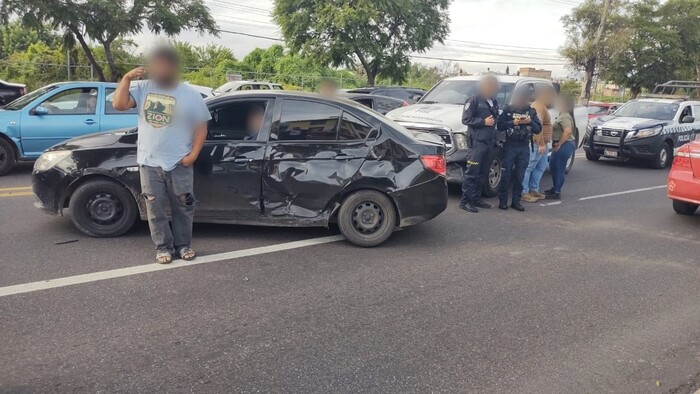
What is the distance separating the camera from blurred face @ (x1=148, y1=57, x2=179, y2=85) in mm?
4723

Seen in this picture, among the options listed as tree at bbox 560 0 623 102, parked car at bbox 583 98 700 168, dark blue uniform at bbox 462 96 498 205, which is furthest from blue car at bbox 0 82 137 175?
tree at bbox 560 0 623 102

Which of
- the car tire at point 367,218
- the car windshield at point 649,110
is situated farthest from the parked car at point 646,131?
the car tire at point 367,218

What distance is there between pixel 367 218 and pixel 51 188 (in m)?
3.18

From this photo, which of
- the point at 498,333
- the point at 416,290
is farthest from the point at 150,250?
the point at 498,333

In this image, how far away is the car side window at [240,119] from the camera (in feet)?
18.5

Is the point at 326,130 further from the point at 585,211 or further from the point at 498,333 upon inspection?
the point at 585,211

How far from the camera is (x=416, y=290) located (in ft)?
15.4

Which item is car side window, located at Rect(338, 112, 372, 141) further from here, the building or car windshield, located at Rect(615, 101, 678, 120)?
car windshield, located at Rect(615, 101, 678, 120)

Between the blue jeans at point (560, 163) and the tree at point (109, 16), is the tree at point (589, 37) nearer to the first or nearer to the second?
the tree at point (109, 16)

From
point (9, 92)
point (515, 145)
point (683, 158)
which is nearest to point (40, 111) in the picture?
point (9, 92)

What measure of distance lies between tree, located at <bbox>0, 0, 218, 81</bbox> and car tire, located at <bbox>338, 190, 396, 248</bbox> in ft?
55.3

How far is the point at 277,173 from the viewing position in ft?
18.4

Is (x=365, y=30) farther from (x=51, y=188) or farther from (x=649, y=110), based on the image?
(x=51, y=188)

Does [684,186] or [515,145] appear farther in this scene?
[515,145]
